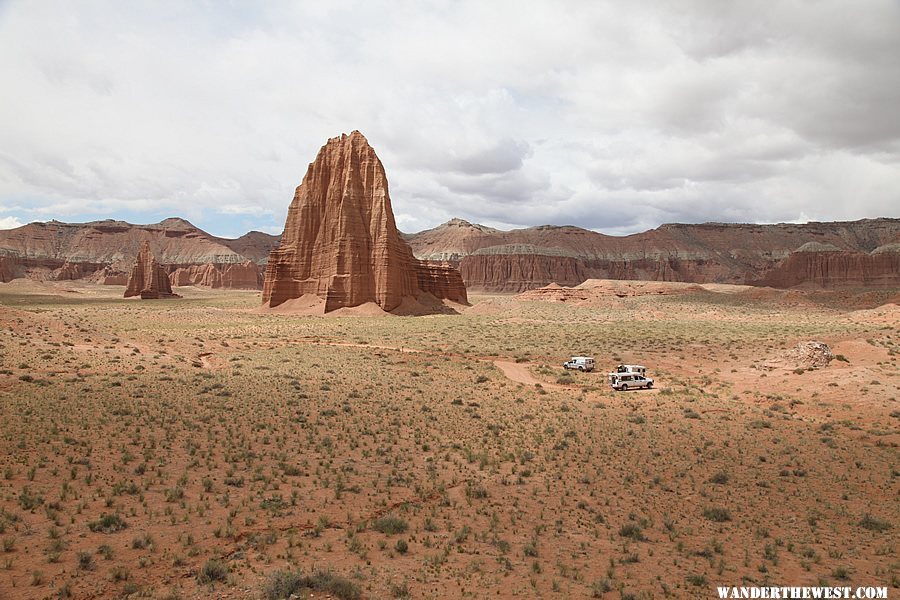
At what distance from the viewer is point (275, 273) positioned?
74938 millimetres

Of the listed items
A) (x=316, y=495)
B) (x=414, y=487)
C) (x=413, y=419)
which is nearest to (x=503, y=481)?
(x=414, y=487)

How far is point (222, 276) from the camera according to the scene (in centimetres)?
17588

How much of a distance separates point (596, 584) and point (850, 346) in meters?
34.2

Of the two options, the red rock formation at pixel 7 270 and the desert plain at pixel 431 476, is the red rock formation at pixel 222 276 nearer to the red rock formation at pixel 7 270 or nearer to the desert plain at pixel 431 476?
the red rock formation at pixel 7 270

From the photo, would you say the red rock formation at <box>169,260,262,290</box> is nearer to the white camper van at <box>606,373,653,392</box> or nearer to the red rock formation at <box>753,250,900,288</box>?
the red rock formation at <box>753,250,900,288</box>

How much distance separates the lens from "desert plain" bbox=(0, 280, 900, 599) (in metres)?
9.27

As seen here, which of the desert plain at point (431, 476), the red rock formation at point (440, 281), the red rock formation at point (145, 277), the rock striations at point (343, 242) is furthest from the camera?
the red rock formation at point (145, 277)

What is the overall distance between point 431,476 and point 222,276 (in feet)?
585

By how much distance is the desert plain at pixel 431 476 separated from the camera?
9273mm

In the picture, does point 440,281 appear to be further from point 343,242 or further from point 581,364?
point 581,364

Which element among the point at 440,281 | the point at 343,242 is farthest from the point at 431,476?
the point at 440,281

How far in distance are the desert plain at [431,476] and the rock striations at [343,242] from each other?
37.2 meters

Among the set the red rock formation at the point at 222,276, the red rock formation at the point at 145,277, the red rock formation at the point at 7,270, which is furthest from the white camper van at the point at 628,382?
the red rock formation at the point at 7,270

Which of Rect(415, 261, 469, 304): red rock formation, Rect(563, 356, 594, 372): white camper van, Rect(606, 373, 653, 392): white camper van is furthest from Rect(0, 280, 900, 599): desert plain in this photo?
Rect(415, 261, 469, 304): red rock formation
